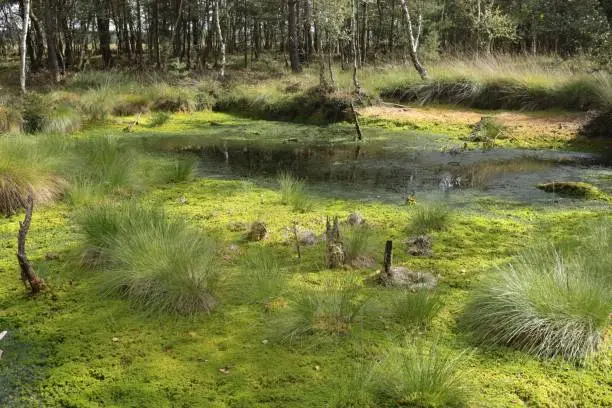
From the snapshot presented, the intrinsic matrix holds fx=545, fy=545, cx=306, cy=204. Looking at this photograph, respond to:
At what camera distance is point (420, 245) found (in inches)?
181

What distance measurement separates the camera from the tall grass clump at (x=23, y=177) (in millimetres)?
5461

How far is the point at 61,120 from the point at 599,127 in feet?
34.1

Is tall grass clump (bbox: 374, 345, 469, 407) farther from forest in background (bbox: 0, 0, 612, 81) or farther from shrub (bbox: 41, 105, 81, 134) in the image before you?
forest in background (bbox: 0, 0, 612, 81)

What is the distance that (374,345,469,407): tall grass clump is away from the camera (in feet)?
8.09

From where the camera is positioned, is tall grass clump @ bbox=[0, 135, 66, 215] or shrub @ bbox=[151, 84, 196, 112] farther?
shrub @ bbox=[151, 84, 196, 112]

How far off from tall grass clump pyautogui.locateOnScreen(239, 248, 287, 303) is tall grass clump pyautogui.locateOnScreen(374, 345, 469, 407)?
1.24 metres

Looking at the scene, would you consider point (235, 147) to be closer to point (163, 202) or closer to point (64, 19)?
point (163, 202)

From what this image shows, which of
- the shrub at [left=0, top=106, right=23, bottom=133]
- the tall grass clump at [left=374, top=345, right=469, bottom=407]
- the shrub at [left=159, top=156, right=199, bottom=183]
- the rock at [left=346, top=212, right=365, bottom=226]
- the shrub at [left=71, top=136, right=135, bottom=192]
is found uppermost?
the shrub at [left=0, top=106, right=23, bottom=133]

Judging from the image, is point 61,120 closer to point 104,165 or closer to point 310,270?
point 104,165

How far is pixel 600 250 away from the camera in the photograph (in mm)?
3812

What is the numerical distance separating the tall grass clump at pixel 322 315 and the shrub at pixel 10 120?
26.0 ft

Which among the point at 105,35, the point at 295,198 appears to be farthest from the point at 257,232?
the point at 105,35

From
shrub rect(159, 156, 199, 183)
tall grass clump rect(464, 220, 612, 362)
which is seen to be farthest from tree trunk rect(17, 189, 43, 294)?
shrub rect(159, 156, 199, 183)

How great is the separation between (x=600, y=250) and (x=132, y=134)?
32.8ft
